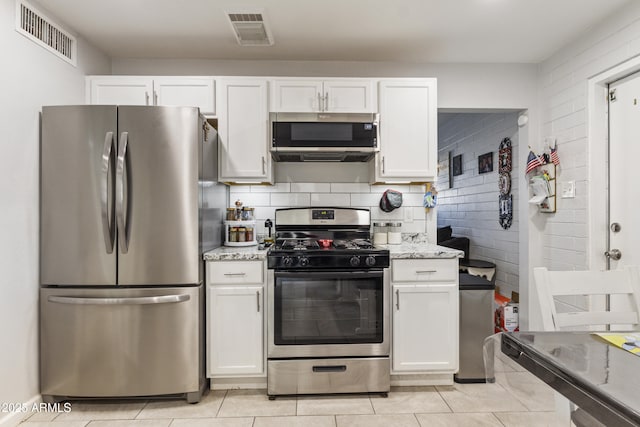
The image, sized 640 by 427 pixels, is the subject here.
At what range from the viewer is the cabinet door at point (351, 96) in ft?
8.88

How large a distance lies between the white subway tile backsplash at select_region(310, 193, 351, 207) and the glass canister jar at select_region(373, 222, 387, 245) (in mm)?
316

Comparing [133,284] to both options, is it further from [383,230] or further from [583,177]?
[583,177]

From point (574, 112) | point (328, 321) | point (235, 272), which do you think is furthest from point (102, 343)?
point (574, 112)

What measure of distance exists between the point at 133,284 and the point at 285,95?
168 cm

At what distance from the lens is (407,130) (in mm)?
2746

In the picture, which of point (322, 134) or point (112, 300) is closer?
point (112, 300)

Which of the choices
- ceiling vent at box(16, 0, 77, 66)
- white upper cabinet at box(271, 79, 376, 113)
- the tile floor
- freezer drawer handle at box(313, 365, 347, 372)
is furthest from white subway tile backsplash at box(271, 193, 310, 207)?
ceiling vent at box(16, 0, 77, 66)

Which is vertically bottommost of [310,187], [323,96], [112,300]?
[112,300]

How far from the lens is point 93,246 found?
7.18ft

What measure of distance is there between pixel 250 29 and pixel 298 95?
56 centimetres

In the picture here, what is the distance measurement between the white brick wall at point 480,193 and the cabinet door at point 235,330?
8.46 ft

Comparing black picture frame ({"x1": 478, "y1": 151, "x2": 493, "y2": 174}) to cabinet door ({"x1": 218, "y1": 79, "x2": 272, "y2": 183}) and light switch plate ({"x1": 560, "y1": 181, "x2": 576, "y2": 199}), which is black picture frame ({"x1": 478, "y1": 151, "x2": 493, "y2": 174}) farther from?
cabinet door ({"x1": 218, "y1": 79, "x2": 272, "y2": 183})

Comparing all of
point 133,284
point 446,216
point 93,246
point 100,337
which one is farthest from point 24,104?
point 446,216

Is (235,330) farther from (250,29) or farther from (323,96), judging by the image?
(250,29)
